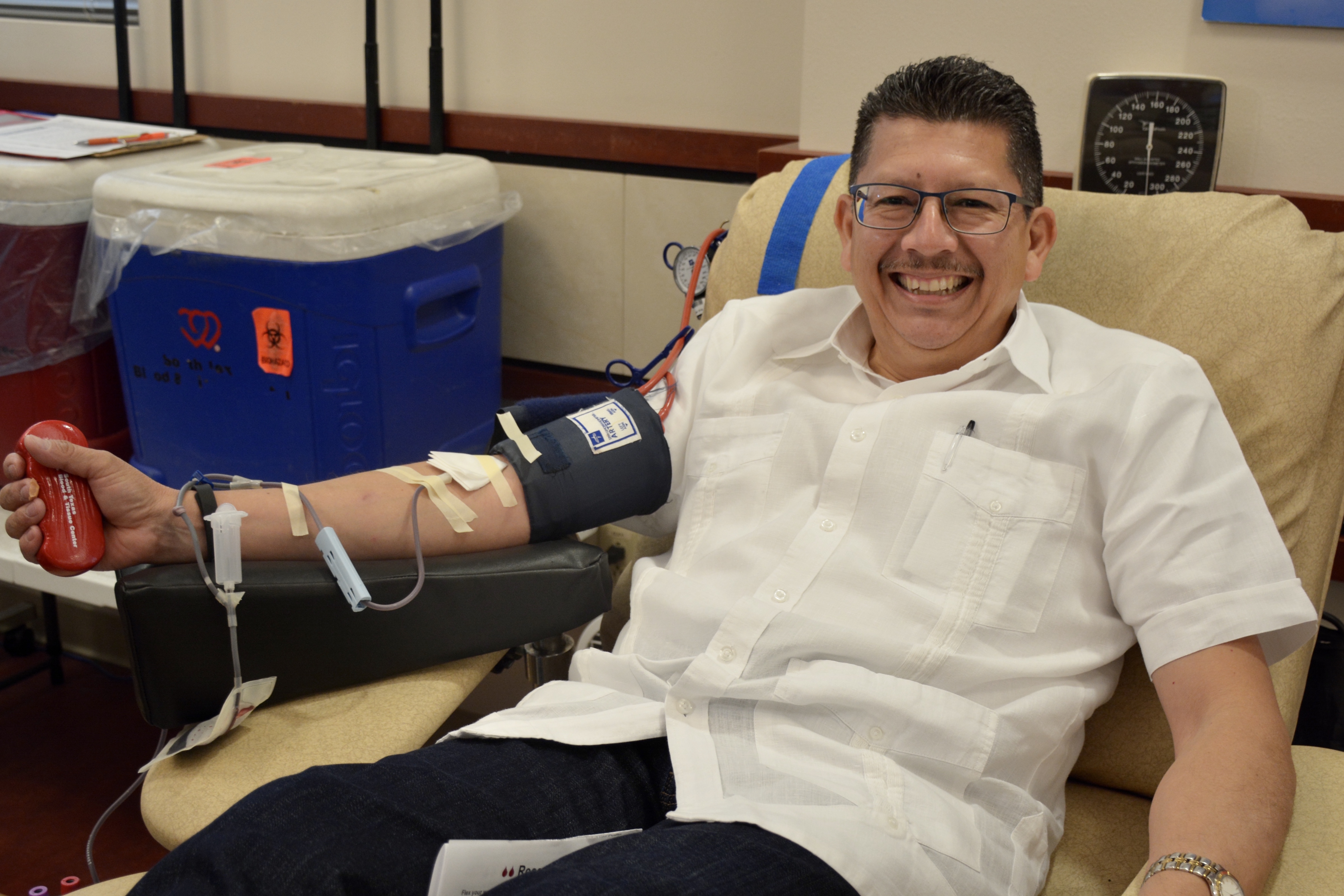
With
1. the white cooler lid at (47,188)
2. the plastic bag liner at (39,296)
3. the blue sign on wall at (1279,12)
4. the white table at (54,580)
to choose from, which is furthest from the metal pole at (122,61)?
the blue sign on wall at (1279,12)

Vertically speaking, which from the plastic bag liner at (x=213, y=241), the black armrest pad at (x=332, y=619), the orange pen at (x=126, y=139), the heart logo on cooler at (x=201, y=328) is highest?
the orange pen at (x=126, y=139)

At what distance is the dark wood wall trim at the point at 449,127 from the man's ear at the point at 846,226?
721 mm

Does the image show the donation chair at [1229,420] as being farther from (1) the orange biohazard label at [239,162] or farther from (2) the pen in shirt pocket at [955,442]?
(1) the orange biohazard label at [239,162]

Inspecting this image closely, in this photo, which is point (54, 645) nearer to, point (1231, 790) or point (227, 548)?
point (227, 548)

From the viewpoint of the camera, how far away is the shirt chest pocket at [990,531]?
1138 mm

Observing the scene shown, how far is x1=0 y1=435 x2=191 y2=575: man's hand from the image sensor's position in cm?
111

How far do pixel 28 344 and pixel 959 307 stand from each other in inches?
59.7

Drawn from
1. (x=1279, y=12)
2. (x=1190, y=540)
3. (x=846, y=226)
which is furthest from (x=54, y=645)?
(x=1279, y=12)

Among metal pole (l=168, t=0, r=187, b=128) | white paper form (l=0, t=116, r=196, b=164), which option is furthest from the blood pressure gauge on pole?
metal pole (l=168, t=0, r=187, b=128)

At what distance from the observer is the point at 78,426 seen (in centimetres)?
200

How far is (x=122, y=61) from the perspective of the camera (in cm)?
256

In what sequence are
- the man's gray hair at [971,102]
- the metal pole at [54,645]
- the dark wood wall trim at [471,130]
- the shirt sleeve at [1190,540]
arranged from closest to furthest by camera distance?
the shirt sleeve at [1190,540], the man's gray hair at [971,102], the dark wood wall trim at [471,130], the metal pole at [54,645]

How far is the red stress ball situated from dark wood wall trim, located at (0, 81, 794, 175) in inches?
49.3

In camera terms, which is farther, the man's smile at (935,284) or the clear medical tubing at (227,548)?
the man's smile at (935,284)
